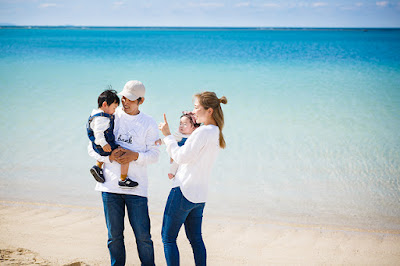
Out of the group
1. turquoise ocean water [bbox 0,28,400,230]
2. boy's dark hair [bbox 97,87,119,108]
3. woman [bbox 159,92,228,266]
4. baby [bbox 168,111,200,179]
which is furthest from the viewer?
turquoise ocean water [bbox 0,28,400,230]

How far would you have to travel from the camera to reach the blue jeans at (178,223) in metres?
2.61

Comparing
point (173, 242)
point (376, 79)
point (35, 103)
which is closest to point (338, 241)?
point (173, 242)

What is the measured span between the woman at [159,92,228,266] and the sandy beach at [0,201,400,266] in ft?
3.21

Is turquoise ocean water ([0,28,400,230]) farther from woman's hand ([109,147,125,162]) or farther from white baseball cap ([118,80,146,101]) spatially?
white baseball cap ([118,80,146,101])

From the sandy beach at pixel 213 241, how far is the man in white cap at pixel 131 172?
728 mm

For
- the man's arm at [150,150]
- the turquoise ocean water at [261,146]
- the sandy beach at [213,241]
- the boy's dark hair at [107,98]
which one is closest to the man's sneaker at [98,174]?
the man's arm at [150,150]

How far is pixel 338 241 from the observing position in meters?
A: 4.04

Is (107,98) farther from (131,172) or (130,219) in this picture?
(130,219)

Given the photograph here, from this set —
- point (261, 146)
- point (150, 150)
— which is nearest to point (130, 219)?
point (150, 150)

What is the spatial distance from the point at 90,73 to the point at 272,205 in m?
13.8

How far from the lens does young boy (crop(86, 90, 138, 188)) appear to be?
266 centimetres

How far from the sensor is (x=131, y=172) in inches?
108

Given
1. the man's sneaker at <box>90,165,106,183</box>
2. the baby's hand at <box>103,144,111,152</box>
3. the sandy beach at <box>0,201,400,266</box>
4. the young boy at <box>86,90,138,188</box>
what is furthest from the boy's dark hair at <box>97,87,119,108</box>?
the sandy beach at <box>0,201,400,266</box>

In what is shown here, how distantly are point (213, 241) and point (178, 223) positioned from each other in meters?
1.44
